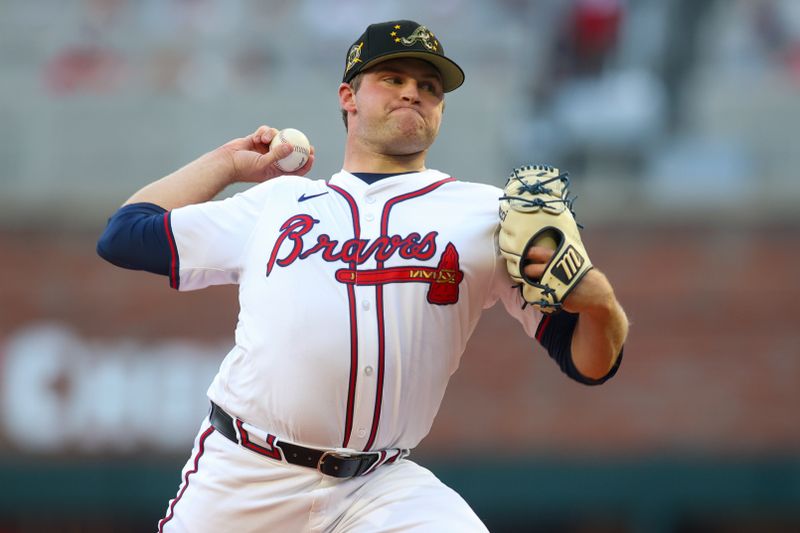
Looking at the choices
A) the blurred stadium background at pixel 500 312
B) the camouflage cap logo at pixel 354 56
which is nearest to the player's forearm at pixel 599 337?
the camouflage cap logo at pixel 354 56

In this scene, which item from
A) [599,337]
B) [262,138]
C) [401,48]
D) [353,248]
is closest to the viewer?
[599,337]

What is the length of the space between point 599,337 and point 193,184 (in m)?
1.25

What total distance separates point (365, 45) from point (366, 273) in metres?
0.68

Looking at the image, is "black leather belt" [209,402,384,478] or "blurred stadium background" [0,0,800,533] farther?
"blurred stadium background" [0,0,800,533]

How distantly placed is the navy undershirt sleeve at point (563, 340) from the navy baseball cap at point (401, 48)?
0.75 m

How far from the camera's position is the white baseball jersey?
308 cm

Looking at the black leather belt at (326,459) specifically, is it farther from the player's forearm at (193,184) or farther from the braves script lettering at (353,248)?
the player's forearm at (193,184)

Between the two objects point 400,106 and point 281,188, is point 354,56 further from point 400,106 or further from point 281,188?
point 281,188

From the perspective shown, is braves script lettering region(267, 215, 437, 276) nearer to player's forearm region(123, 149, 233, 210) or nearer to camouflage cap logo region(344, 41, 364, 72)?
player's forearm region(123, 149, 233, 210)

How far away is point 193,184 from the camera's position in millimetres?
3477

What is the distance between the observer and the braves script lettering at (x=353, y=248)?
10.3ft

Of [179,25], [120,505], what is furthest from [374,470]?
[179,25]

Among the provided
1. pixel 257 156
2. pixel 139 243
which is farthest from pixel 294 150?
pixel 139 243

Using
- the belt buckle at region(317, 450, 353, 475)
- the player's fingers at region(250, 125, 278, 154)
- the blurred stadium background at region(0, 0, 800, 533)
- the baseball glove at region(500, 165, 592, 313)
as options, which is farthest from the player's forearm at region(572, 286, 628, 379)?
the blurred stadium background at region(0, 0, 800, 533)
